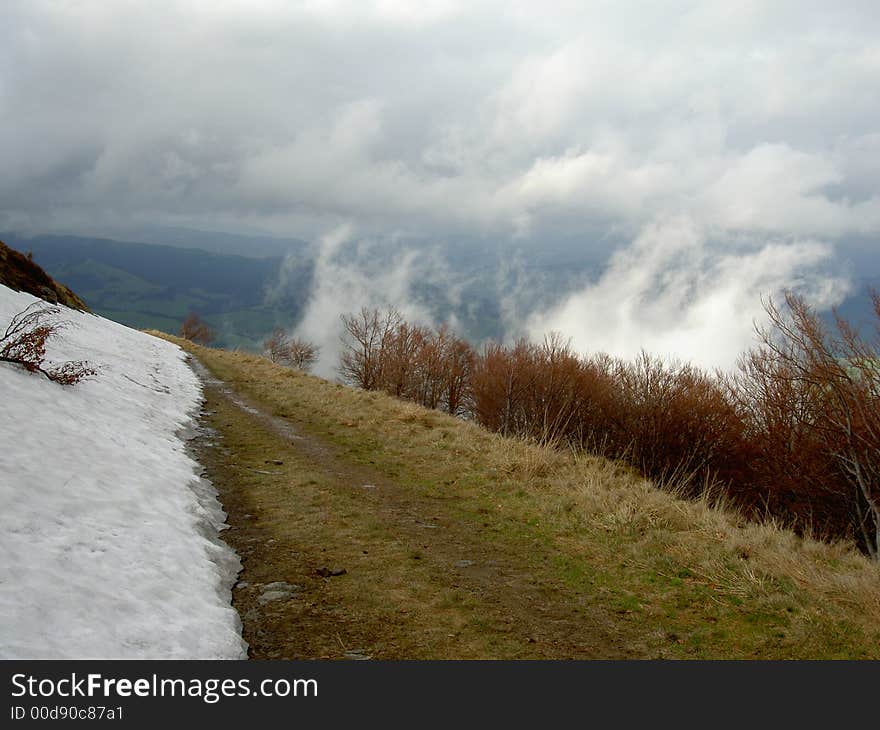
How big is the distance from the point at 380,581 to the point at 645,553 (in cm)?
407

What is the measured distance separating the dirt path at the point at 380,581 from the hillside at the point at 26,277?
25970mm

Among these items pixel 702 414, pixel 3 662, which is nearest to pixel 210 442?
pixel 3 662

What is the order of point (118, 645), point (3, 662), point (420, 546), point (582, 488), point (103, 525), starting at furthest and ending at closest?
point (582, 488) → point (420, 546) → point (103, 525) → point (118, 645) → point (3, 662)

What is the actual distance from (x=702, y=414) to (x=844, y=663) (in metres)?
36.0

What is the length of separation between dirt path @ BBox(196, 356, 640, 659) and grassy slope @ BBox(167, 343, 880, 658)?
34 centimetres

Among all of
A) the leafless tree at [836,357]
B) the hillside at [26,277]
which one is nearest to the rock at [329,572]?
the leafless tree at [836,357]

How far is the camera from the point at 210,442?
13.3 meters

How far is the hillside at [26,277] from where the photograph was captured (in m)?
29.2

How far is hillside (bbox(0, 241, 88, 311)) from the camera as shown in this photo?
29.2m

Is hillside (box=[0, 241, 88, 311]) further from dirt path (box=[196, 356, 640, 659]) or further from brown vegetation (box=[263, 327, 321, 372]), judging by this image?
brown vegetation (box=[263, 327, 321, 372])

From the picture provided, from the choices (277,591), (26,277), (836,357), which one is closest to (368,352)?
(26,277)

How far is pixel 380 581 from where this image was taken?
22.9ft

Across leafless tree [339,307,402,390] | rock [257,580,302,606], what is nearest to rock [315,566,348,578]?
rock [257,580,302,606]

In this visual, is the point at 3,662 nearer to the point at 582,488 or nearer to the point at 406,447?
the point at 582,488
